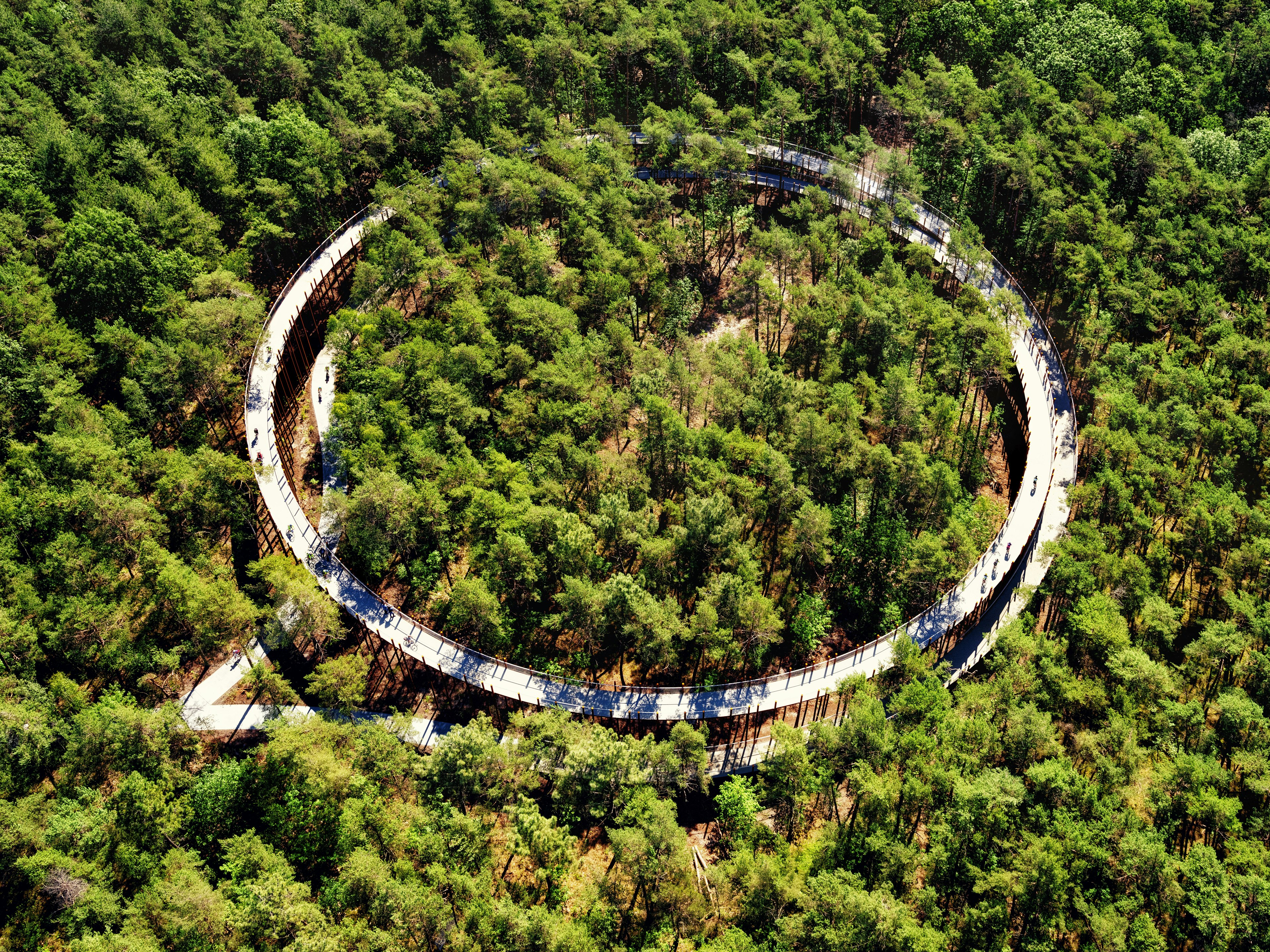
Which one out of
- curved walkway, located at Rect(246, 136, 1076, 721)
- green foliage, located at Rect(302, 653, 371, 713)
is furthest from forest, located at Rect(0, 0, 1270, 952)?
curved walkway, located at Rect(246, 136, 1076, 721)

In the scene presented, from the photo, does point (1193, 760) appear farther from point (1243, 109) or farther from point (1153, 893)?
point (1243, 109)

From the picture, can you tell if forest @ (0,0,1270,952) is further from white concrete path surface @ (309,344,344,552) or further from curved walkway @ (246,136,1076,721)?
curved walkway @ (246,136,1076,721)

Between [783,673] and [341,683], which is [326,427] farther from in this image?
[783,673]

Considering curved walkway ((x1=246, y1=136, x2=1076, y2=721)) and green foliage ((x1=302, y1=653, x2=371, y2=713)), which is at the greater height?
curved walkway ((x1=246, y1=136, x2=1076, y2=721))

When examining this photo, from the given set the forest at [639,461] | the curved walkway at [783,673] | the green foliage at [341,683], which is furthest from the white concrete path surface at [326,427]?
the green foliage at [341,683]

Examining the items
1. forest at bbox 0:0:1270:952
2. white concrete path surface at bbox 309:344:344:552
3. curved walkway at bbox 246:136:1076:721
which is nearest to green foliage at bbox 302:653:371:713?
forest at bbox 0:0:1270:952

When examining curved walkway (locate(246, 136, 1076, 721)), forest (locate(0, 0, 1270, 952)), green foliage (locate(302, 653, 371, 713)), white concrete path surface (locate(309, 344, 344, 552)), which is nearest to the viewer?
forest (locate(0, 0, 1270, 952))

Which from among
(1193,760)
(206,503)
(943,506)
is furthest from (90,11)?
(1193,760)

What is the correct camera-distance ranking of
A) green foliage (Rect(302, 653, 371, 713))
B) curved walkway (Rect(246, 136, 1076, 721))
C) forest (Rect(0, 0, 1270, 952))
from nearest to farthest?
forest (Rect(0, 0, 1270, 952)) → green foliage (Rect(302, 653, 371, 713)) → curved walkway (Rect(246, 136, 1076, 721))

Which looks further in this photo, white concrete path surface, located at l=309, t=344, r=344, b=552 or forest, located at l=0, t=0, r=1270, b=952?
white concrete path surface, located at l=309, t=344, r=344, b=552

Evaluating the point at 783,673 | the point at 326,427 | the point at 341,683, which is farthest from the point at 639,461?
the point at 341,683
